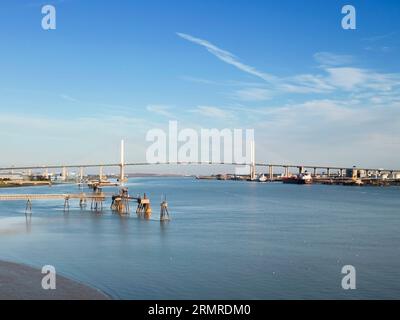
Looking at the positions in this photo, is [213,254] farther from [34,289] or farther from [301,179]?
[301,179]

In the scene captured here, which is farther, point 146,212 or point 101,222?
point 146,212

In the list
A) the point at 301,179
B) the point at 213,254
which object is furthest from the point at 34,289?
the point at 301,179

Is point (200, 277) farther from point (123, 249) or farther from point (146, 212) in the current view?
point (146, 212)

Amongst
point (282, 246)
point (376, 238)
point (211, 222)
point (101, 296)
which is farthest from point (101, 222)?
point (101, 296)

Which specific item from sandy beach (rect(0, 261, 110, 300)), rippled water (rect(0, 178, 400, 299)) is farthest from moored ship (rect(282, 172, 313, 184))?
sandy beach (rect(0, 261, 110, 300))

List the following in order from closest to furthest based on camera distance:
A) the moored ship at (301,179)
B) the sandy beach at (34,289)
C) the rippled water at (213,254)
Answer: the sandy beach at (34,289)
the rippled water at (213,254)
the moored ship at (301,179)

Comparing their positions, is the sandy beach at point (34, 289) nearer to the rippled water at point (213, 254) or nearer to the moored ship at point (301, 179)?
the rippled water at point (213, 254)

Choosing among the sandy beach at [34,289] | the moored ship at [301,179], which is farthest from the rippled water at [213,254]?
the moored ship at [301,179]
